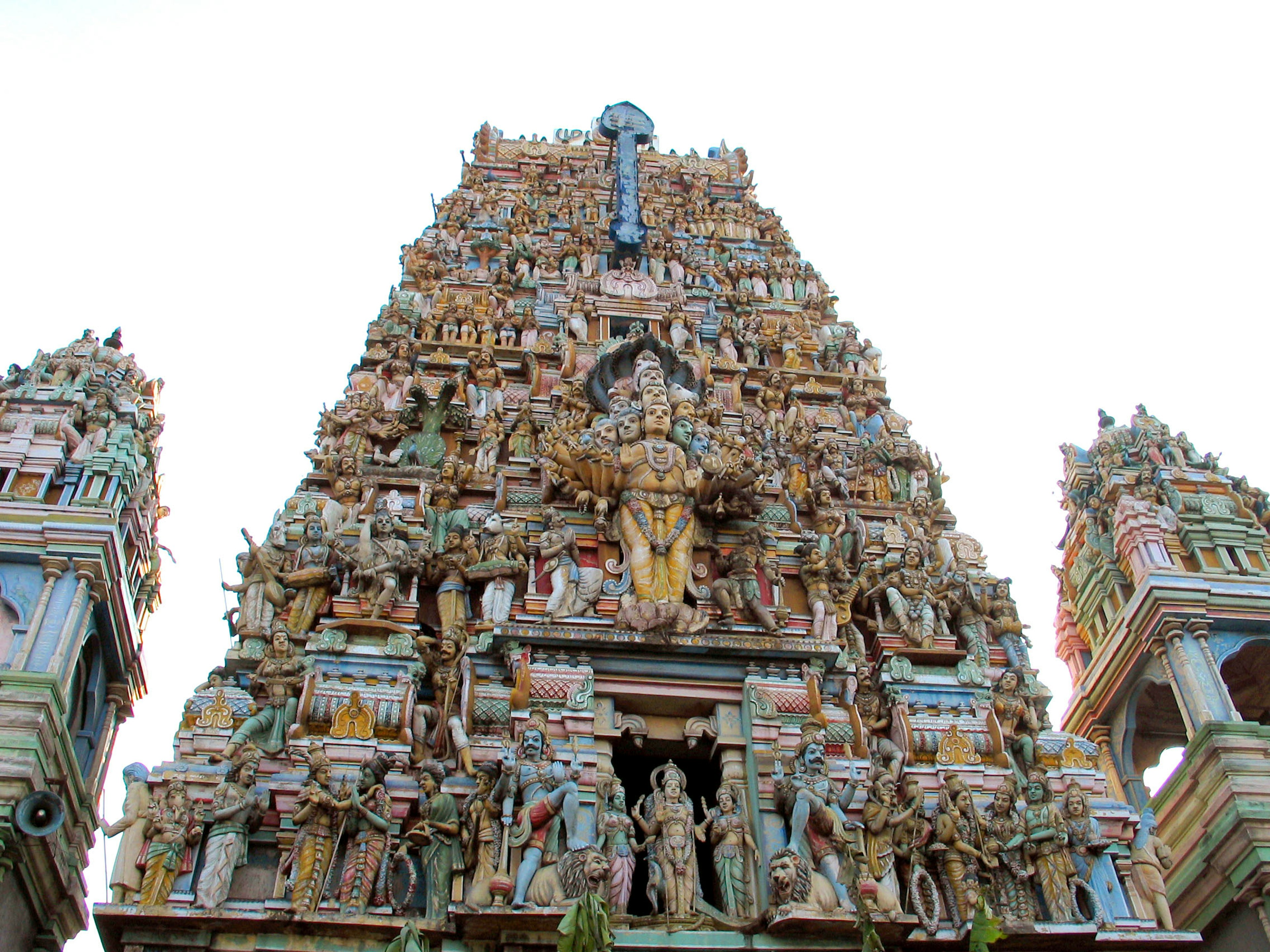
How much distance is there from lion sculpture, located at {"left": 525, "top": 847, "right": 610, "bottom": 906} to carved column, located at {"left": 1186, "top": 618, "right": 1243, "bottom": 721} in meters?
9.12

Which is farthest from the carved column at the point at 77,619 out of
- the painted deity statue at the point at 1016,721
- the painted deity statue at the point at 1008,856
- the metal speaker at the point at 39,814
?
the painted deity statue at the point at 1016,721

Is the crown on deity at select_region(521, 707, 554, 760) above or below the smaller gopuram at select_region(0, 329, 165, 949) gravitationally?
below

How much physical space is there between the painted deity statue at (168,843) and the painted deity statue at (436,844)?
1760 millimetres

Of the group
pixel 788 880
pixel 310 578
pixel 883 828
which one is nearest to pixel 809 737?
pixel 883 828

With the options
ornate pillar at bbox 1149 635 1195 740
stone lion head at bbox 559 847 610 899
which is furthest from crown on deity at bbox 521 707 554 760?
ornate pillar at bbox 1149 635 1195 740

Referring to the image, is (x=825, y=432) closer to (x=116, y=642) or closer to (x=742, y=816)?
(x=742, y=816)

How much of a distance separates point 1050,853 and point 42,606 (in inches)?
445

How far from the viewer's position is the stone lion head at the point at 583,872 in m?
9.94

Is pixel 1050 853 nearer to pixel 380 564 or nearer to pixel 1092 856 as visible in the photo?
pixel 1092 856

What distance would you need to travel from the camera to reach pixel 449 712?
11.8 m

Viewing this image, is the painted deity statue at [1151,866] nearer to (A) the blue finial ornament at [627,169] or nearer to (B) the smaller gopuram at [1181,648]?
(B) the smaller gopuram at [1181,648]

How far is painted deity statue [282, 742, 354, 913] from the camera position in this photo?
10031 millimetres

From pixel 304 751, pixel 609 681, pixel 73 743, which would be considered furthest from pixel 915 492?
pixel 73 743

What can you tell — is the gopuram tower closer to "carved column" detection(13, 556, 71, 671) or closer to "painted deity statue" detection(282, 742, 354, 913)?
"painted deity statue" detection(282, 742, 354, 913)
